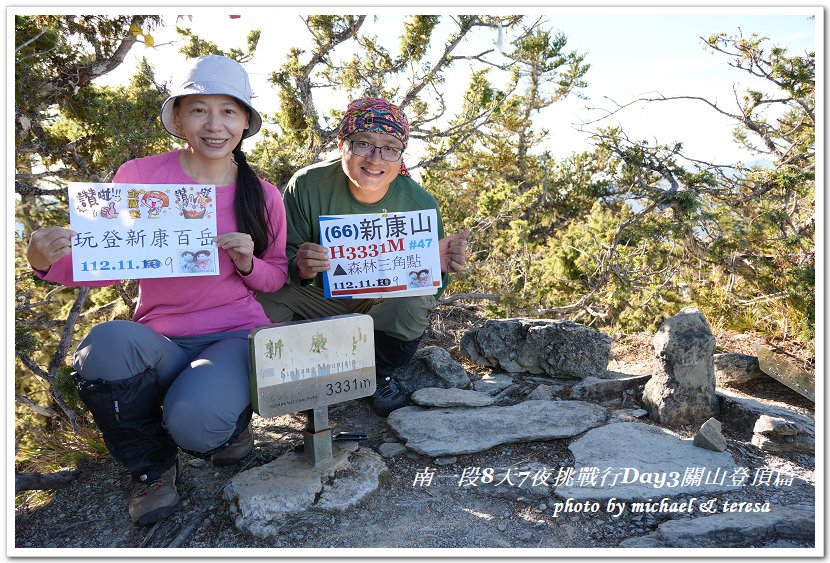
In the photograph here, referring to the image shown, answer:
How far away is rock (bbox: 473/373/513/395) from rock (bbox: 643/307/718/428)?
39.5 inches

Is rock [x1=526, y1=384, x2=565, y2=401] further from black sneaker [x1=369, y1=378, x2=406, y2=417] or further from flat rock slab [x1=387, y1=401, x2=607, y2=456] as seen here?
black sneaker [x1=369, y1=378, x2=406, y2=417]

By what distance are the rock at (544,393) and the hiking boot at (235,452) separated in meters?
1.71

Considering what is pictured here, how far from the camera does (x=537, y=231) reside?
757 cm

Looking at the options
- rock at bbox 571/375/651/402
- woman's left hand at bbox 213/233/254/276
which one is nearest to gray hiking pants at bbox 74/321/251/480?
woman's left hand at bbox 213/233/254/276

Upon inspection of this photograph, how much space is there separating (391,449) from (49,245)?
1.82 meters

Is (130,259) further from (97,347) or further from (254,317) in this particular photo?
(254,317)

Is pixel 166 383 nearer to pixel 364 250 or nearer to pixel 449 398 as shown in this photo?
pixel 364 250

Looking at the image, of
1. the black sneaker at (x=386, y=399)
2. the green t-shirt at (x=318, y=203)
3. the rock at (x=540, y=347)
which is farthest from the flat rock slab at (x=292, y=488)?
the rock at (x=540, y=347)

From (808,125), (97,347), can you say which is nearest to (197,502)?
(97,347)

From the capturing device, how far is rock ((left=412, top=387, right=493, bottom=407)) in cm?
356

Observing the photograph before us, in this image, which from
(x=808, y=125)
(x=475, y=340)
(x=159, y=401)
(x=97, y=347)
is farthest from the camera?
(x=808, y=125)

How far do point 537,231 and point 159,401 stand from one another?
5.73 m

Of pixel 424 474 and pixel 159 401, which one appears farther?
pixel 424 474

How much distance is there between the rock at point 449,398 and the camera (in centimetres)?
356
